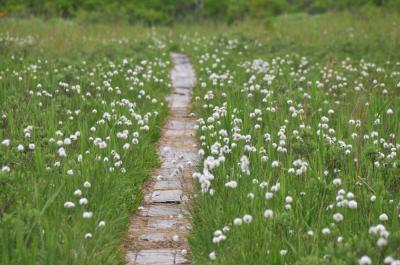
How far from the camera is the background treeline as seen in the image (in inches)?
996

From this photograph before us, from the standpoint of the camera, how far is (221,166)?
593 cm

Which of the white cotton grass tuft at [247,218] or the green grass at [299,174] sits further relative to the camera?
the green grass at [299,174]

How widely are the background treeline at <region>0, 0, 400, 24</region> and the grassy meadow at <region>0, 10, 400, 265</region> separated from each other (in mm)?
14046

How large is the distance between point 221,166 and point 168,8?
22.0 meters

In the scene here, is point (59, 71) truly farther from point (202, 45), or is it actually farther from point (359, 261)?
point (359, 261)

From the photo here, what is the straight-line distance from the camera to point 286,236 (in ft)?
15.5

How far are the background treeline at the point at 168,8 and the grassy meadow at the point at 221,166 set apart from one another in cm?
1405

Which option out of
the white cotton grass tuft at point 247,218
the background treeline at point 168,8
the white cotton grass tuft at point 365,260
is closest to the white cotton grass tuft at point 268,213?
the white cotton grass tuft at point 247,218

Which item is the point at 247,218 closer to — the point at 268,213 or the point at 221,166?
the point at 268,213

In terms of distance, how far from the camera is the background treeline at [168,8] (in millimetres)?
25297

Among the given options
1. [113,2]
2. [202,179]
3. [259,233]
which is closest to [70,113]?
[202,179]

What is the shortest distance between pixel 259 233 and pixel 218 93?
5142 millimetres

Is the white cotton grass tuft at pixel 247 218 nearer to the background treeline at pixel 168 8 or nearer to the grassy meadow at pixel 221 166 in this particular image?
the grassy meadow at pixel 221 166

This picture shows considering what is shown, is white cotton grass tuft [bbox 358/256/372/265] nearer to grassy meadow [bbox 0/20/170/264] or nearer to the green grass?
the green grass
